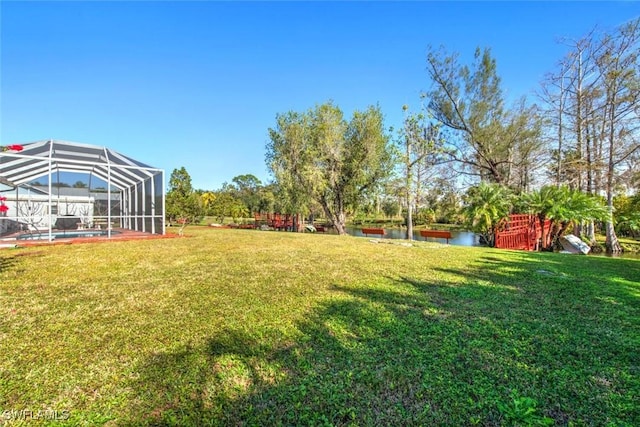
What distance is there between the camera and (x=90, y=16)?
32.4 feet

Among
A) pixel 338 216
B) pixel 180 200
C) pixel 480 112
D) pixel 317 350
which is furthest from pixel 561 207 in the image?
pixel 180 200

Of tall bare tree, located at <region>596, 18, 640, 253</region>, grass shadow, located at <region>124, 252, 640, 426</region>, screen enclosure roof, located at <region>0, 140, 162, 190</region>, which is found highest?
tall bare tree, located at <region>596, 18, 640, 253</region>

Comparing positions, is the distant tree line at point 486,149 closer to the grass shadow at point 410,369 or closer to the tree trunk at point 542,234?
the tree trunk at point 542,234

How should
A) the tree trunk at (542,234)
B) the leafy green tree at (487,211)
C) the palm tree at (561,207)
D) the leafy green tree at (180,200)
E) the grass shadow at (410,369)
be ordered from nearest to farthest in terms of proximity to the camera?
the grass shadow at (410,369) → the leafy green tree at (487,211) → the palm tree at (561,207) → the tree trunk at (542,234) → the leafy green tree at (180,200)

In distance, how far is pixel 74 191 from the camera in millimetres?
14164

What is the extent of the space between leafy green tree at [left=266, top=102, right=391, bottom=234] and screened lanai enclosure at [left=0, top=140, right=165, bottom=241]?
28.2 ft

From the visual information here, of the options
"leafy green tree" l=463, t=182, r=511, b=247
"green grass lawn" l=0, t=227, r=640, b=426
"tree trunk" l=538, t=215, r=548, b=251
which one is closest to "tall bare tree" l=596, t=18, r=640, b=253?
"tree trunk" l=538, t=215, r=548, b=251

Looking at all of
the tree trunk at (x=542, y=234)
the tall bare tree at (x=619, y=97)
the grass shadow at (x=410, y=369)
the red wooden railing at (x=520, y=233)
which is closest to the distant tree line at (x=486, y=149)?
the tall bare tree at (x=619, y=97)

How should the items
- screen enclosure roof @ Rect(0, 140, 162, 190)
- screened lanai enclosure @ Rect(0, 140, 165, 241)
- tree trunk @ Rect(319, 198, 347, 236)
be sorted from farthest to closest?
tree trunk @ Rect(319, 198, 347, 236)
screened lanai enclosure @ Rect(0, 140, 165, 241)
screen enclosure roof @ Rect(0, 140, 162, 190)

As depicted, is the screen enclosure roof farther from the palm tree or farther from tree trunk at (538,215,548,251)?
tree trunk at (538,215,548,251)

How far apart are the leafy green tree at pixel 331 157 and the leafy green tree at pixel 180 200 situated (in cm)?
800

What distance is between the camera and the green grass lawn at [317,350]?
75.0 inches

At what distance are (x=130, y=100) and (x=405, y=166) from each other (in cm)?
1680

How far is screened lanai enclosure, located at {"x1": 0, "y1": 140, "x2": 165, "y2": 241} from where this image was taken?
35.3 ft
